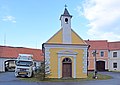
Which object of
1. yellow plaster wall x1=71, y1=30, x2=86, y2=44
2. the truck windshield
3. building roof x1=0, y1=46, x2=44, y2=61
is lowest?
the truck windshield

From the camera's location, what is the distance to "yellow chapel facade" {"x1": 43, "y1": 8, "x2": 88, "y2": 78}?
1395 inches

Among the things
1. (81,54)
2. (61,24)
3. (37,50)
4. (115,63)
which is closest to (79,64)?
(81,54)

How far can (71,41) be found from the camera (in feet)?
120

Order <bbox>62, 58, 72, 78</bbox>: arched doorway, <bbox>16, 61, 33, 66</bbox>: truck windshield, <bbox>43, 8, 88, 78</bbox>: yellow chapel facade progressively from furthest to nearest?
1. <bbox>16, 61, 33, 66</bbox>: truck windshield
2. <bbox>62, 58, 72, 78</bbox>: arched doorway
3. <bbox>43, 8, 88, 78</bbox>: yellow chapel facade

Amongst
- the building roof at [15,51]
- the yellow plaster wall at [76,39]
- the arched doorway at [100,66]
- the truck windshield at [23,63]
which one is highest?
the yellow plaster wall at [76,39]

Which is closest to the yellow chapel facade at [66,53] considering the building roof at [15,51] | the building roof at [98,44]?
the building roof at [15,51]

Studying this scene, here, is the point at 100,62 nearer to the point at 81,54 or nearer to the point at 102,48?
the point at 102,48

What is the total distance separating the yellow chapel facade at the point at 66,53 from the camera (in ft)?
116

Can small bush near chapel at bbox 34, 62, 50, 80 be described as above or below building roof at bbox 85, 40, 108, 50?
below

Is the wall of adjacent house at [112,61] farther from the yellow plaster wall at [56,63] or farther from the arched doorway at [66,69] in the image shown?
the arched doorway at [66,69]

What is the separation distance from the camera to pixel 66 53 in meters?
35.9

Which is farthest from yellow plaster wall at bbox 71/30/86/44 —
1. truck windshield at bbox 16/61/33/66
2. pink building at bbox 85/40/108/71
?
pink building at bbox 85/40/108/71

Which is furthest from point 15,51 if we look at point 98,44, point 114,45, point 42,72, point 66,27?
point 42,72

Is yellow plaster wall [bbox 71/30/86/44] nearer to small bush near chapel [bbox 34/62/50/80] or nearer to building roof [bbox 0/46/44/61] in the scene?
small bush near chapel [bbox 34/62/50/80]
